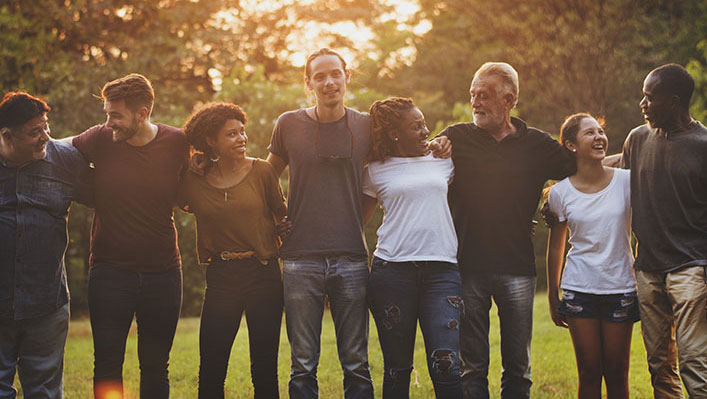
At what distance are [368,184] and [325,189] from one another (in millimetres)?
302

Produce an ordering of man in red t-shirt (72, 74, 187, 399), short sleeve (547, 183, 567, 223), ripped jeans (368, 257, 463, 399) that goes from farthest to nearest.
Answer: short sleeve (547, 183, 567, 223)
man in red t-shirt (72, 74, 187, 399)
ripped jeans (368, 257, 463, 399)

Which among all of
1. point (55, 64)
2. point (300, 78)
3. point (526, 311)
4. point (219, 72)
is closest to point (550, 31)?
point (300, 78)

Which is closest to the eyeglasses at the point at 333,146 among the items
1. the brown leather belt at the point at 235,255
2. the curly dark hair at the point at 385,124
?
the curly dark hair at the point at 385,124

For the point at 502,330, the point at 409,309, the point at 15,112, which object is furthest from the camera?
the point at 502,330

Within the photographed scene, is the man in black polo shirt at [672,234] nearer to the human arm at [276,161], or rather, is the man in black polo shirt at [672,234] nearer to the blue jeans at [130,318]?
the human arm at [276,161]

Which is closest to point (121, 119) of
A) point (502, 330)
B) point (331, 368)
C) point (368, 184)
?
point (368, 184)

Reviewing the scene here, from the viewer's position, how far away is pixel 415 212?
4238mm

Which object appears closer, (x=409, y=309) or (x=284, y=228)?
(x=409, y=309)

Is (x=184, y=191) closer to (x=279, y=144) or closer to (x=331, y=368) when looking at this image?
(x=279, y=144)

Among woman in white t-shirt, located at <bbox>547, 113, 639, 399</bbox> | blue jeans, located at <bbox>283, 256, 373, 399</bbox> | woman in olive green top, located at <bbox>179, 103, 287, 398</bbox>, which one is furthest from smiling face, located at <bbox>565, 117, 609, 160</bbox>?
woman in olive green top, located at <bbox>179, 103, 287, 398</bbox>

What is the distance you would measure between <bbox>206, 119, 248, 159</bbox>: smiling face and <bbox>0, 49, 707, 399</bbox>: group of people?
0.4 inches

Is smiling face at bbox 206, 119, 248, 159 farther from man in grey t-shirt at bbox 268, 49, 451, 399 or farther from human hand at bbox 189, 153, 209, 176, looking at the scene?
man in grey t-shirt at bbox 268, 49, 451, 399

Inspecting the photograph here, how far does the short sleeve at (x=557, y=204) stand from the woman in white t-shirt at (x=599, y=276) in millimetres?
17

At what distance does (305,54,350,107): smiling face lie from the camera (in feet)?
14.5
